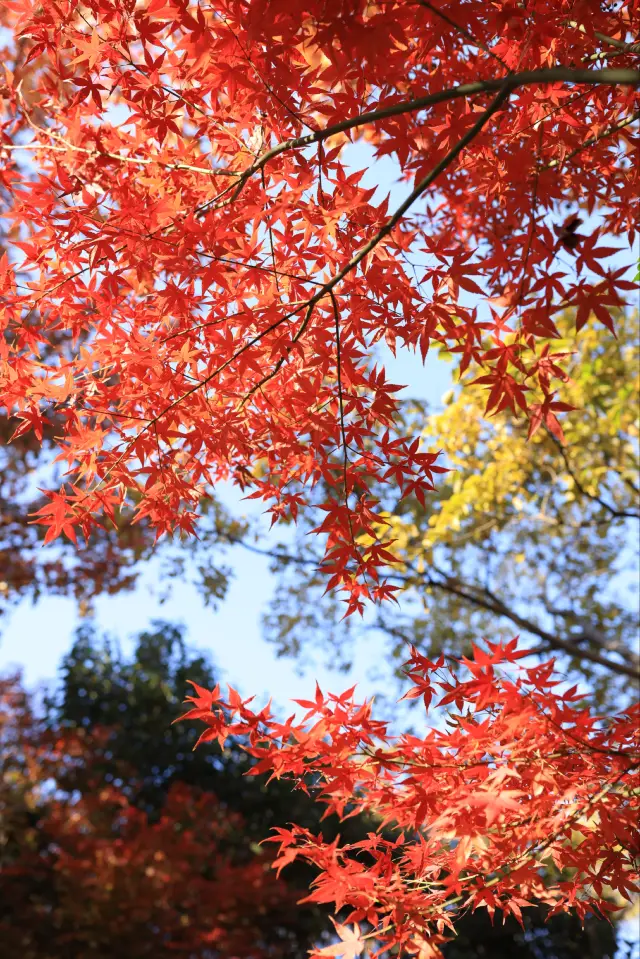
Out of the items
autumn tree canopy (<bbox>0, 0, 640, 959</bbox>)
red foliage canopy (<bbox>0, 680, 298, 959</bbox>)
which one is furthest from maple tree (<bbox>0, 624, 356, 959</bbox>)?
autumn tree canopy (<bbox>0, 0, 640, 959</bbox>)

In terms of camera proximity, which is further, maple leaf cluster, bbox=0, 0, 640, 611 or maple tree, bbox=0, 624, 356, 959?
maple tree, bbox=0, 624, 356, 959

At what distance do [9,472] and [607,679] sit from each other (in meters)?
6.64

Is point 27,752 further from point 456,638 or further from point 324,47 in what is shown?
point 324,47

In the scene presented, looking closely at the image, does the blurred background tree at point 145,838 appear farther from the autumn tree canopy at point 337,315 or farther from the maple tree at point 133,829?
the autumn tree canopy at point 337,315

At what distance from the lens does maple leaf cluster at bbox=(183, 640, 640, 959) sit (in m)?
1.82

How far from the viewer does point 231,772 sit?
855 cm

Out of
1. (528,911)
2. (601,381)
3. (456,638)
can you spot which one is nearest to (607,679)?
(456,638)

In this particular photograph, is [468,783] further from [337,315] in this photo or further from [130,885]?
[130,885]

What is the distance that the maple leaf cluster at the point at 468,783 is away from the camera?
5.97 ft

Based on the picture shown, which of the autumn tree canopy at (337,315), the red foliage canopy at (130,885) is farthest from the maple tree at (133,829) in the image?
the autumn tree canopy at (337,315)

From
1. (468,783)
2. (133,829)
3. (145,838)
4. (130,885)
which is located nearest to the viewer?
(468,783)

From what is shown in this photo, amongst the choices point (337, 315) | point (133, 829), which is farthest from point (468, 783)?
point (133, 829)

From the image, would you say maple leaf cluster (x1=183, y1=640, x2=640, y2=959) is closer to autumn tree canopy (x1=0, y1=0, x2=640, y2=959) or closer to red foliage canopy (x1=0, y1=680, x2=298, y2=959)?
autumn tree canopy (x1=0, y1=0, x2=640, y2=959)

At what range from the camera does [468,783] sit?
6.34ft
